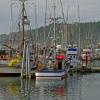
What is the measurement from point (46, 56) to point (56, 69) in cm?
1281

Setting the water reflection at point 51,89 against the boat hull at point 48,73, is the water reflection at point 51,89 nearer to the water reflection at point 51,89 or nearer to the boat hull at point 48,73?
the water reflection at point 51,89

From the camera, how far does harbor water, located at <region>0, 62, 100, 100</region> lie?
51281 millimetres

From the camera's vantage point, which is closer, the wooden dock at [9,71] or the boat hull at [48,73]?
the boat hull at [48,73]

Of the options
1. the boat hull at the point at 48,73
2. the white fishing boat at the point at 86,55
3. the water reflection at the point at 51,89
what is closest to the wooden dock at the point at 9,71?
the boat hull at the point at 48,73

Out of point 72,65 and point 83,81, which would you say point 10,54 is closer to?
point 72,65

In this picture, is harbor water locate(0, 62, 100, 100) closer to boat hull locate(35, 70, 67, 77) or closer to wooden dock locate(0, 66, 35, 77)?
boat hull locate(35, 70, 67, 77)

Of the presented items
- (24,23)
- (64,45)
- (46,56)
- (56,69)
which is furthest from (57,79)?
(64,45)

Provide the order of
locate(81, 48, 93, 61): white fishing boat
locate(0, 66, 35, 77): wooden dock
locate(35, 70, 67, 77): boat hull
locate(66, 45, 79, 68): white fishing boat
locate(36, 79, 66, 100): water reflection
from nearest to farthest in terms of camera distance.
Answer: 1. locate(36, 79, 66, 100): water reflection
2. locate(35, 70, 67, 77): boat hull
3. locate(0, 66, 35, 77): wooden dock
4. locate(66, 45, 79, 68): white fishing boat
5. locate(81, 48, 93, 61): white fishing boat

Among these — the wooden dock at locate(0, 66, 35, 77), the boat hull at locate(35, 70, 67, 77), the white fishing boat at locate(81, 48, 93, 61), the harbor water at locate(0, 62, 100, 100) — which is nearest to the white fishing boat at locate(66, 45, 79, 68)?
the white fishing boat at locate(81, 48, 93, 61)

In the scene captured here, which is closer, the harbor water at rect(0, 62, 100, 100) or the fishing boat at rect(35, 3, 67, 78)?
the harbor water at rect(0, 62, 100, 100)

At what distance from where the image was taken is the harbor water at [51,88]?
51.3 meters

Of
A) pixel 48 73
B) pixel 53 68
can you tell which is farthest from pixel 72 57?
pixel 48 73

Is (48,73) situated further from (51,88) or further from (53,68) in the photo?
(51,88)

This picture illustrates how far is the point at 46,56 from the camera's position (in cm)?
8388
